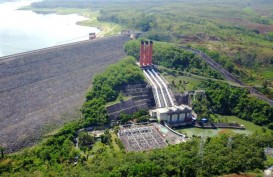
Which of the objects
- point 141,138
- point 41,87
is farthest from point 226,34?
point 141,138

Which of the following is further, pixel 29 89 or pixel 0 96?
pixel 29 89

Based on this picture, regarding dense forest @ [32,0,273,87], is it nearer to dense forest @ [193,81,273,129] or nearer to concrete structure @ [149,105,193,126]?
dense forest @ [193,81,273,129]

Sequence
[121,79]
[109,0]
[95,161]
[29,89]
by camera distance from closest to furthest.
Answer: [95,161]
[29,89]
[121,79]
[109,0]

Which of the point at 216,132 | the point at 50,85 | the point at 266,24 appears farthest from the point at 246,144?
the point at 266,24

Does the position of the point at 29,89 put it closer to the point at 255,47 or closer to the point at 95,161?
the point at 95,161

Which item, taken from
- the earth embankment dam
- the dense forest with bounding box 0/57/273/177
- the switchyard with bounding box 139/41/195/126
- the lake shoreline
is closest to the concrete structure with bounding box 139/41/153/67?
the switchyard with bounding box 139/41/195/126

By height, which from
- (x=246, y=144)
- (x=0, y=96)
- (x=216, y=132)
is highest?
(x=0, y=96)

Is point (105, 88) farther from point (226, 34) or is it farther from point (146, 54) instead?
point (226, 34)
